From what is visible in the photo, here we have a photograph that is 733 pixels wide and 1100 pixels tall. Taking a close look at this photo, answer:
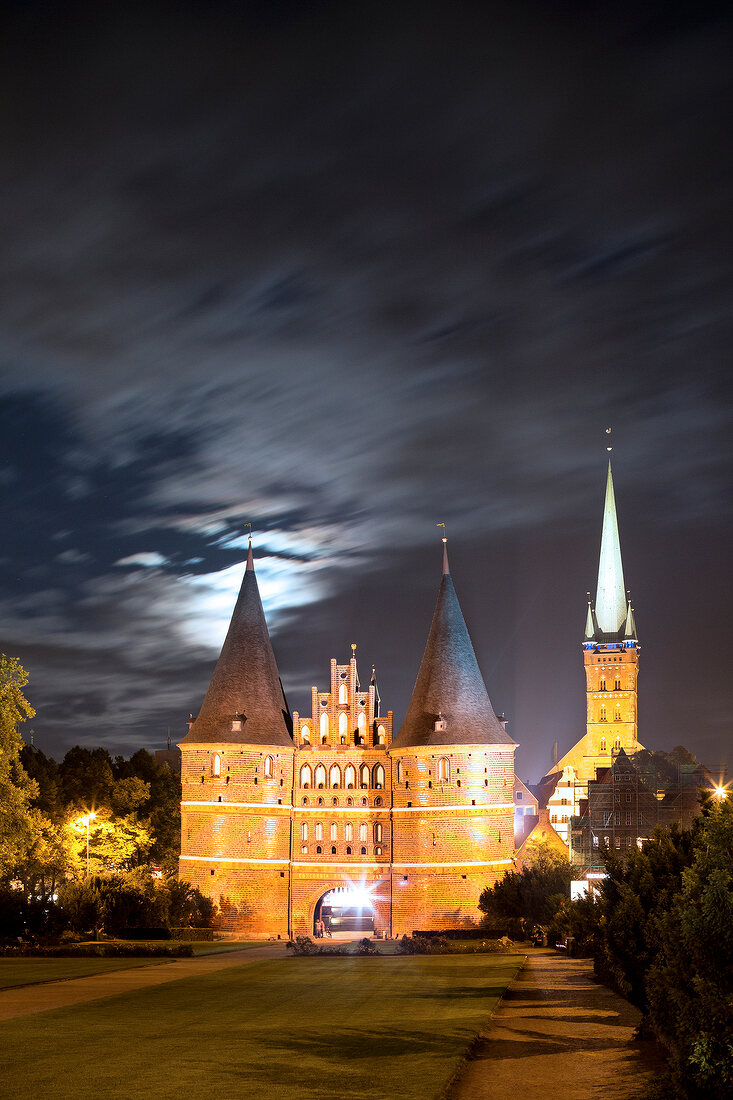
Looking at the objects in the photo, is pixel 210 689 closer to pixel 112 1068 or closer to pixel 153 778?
pixel 153 778

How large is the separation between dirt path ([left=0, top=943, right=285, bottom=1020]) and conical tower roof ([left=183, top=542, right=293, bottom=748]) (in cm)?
3086

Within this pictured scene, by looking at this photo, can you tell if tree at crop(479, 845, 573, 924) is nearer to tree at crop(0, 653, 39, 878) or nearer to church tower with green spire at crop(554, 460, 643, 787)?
tree at crop(0, 653, 39, 878)

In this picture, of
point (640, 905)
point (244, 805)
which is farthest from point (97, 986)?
point (244, 805)

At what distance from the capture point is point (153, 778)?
8700 cm

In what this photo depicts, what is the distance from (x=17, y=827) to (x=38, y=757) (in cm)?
3619

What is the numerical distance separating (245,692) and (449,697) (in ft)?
41.7

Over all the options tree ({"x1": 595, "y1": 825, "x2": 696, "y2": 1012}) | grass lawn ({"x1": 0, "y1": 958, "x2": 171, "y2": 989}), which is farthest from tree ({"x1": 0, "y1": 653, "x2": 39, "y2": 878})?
tree ({"x1": 595, "y1": 825, "x2": 696, "y2": 1012})

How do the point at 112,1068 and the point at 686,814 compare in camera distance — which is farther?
the point at 686,814

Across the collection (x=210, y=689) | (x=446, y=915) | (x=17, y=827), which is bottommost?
(x=446, y=915)

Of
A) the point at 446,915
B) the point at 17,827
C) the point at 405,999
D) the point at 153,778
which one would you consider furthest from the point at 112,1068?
the point at 153,778

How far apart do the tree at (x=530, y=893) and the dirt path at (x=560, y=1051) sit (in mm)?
32193

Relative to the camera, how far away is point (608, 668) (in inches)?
6826

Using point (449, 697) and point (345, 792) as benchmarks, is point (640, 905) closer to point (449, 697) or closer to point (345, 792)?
point (449, 697)

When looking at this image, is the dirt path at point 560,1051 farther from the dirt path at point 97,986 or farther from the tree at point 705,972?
the dirt path at point 97,986
